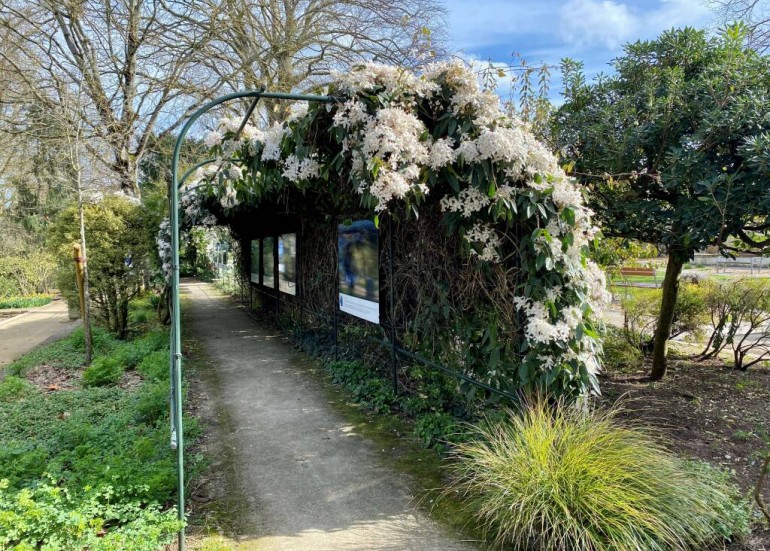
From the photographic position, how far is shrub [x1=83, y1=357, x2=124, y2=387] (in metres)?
5.73

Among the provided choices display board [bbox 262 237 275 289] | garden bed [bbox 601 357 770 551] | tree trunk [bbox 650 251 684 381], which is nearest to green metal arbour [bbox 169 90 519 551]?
garden bed [bbox 601 357 770 551]

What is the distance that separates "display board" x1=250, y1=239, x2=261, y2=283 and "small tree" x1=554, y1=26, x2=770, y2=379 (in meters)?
7.67

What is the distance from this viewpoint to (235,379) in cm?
589

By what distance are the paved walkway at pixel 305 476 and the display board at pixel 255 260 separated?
195 inches

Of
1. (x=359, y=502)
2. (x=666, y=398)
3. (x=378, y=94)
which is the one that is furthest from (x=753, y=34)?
(x=359, y=502)

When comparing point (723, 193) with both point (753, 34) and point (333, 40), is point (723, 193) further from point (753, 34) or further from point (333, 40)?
point (333, 40)

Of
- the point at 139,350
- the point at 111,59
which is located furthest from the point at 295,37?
the point at 139,350

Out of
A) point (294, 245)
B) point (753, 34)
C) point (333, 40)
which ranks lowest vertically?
point (294, 245)

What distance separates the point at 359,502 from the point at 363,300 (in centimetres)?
266

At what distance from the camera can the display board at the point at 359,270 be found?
513 centimetres

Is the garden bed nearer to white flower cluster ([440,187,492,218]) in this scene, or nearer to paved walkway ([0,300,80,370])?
white flower cluster ([440,187,492,218])

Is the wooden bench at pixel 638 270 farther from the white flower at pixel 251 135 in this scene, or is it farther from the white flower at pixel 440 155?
the white flower at pixel 251 135

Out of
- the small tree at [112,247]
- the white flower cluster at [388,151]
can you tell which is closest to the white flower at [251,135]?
the white flower cluster at [388,151]

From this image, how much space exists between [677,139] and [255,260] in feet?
29.7
